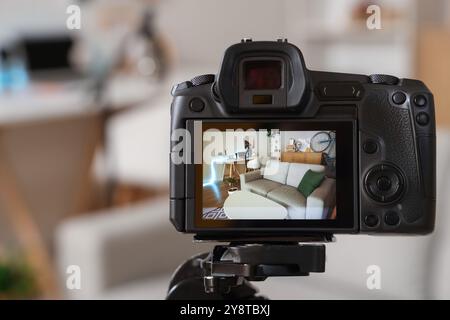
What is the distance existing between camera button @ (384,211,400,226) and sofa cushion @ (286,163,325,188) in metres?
0.06

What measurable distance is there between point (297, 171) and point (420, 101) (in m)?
0.10

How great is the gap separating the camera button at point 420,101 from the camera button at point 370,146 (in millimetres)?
42

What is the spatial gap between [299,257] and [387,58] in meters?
2.83

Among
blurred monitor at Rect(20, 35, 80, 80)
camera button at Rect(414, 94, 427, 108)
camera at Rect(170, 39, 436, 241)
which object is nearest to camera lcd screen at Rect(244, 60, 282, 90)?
camera at Rect(170, 39, 436, 241)

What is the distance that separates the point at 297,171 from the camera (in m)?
0.61

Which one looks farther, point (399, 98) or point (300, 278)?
point (300, 278)

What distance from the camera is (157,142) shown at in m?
2.82

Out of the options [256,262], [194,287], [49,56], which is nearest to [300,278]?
[194,287]

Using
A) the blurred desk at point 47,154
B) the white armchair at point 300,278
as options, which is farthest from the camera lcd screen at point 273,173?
the blurred desk at point 47,154

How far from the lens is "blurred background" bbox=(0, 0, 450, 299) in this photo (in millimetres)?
2824

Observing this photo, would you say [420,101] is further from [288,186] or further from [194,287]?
[194,287]

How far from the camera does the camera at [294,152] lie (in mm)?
600

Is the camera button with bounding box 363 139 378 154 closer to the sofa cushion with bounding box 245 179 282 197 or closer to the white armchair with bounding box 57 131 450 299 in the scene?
the sofa cushion with bounding box 245 179 282 197
